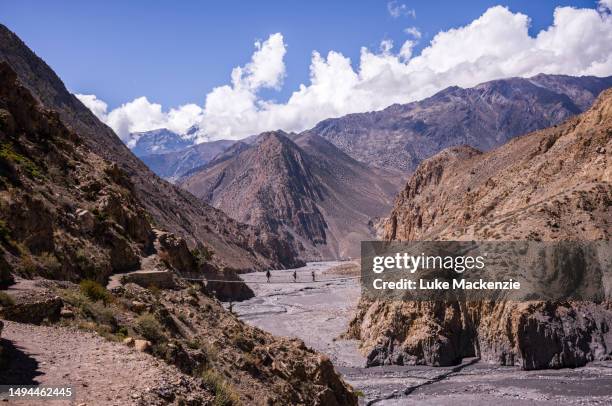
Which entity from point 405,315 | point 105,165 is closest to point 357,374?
point 405,315

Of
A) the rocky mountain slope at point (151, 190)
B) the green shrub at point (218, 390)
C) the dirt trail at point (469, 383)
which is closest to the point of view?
the green shrub at point (218, 390)

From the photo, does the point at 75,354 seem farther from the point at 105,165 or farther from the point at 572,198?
the point at 572,198

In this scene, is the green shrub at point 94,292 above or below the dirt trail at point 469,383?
above

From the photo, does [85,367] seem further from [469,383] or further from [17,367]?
[469,383]

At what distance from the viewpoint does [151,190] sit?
9075cm

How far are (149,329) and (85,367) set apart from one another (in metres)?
3.35

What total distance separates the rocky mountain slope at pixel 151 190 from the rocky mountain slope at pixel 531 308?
3693cm

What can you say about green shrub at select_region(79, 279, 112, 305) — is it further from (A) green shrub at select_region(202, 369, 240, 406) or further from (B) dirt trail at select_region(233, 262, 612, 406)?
(B) dirt trail at select_region(233, 262, 612, 406)

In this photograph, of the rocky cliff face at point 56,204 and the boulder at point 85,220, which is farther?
the boulder at point 85,220

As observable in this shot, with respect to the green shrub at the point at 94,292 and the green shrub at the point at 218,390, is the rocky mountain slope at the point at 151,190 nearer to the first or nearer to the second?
the green shrub at the point at 94,292

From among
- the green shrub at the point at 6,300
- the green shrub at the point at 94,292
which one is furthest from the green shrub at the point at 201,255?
the green shrub at the point at 6,300

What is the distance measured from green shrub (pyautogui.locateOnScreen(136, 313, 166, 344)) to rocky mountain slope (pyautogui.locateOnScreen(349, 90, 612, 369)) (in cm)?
2085

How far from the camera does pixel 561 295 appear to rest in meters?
27.7

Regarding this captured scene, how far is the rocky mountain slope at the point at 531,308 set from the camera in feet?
87.0
